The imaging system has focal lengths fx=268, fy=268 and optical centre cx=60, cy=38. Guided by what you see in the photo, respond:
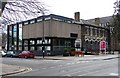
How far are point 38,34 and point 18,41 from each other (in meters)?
11.8

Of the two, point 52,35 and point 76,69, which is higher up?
point 52,35

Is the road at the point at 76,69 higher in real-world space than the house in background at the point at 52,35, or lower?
lower

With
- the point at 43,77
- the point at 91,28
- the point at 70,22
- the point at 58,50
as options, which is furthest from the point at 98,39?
the point at 43,77

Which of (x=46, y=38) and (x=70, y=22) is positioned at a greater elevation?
(x=70, y=22)

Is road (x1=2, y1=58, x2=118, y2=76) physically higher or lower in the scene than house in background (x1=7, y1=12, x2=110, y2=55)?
lower

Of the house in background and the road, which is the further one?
the house in background

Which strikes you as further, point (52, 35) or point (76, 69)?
point (52, 35)

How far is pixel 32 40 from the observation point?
62.3m

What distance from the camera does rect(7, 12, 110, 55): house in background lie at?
56.7 m

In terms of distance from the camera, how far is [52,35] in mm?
56188

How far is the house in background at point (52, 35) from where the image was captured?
56.7m

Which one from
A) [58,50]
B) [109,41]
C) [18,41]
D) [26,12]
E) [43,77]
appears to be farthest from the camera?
[109,41]

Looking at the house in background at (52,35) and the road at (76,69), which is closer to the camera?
the road at (76,69)

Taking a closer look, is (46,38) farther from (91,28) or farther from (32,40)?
(91,28)
